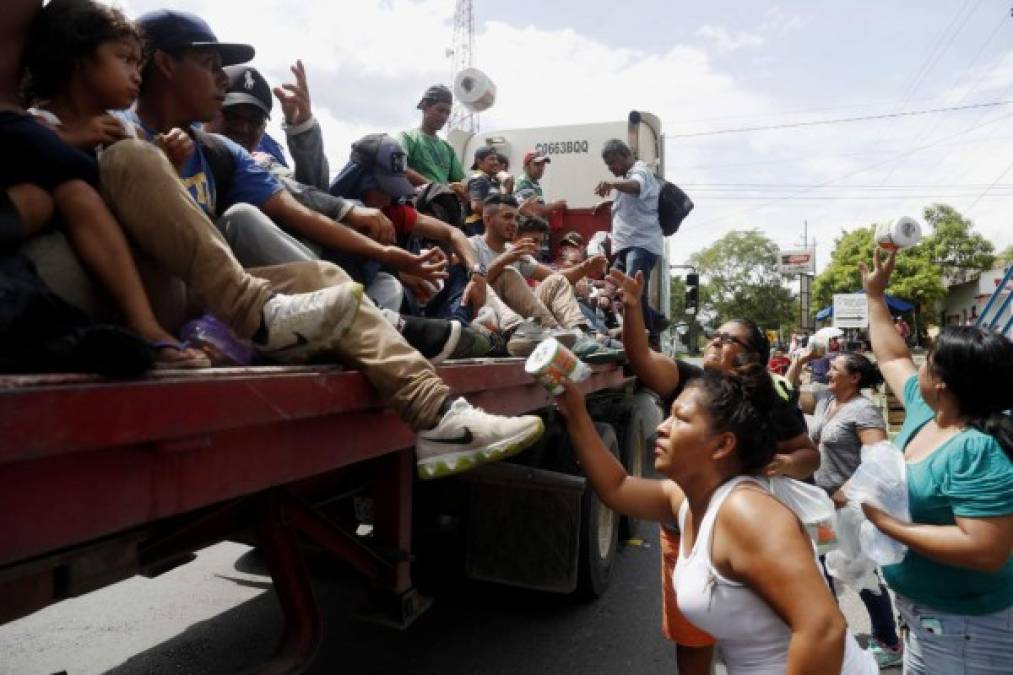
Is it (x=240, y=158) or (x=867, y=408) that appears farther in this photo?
(x=867, y=408)

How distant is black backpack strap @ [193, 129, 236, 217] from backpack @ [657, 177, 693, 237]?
4.96 meters

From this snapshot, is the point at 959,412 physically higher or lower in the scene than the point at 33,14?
lower

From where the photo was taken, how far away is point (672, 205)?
669 centimetres

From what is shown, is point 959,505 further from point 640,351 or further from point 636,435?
point 636,435

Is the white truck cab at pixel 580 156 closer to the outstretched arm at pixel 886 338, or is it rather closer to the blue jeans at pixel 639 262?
the blue jeans at pixel 639 262

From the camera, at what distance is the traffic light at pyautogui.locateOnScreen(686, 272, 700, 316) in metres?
8.83

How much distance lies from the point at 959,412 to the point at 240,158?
255 cm

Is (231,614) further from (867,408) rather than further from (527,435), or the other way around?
(867,408)

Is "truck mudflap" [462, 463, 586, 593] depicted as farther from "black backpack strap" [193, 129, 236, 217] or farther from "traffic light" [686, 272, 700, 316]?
"traffic light" [686, 272, 700, 316]

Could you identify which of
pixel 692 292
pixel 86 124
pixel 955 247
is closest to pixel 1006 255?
pixel 955 247

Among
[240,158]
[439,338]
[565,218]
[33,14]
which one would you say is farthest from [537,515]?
[565,218]

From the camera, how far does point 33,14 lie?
178cm

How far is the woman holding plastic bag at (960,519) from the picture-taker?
75.5 inches

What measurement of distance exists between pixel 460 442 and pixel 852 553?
4.84ft
